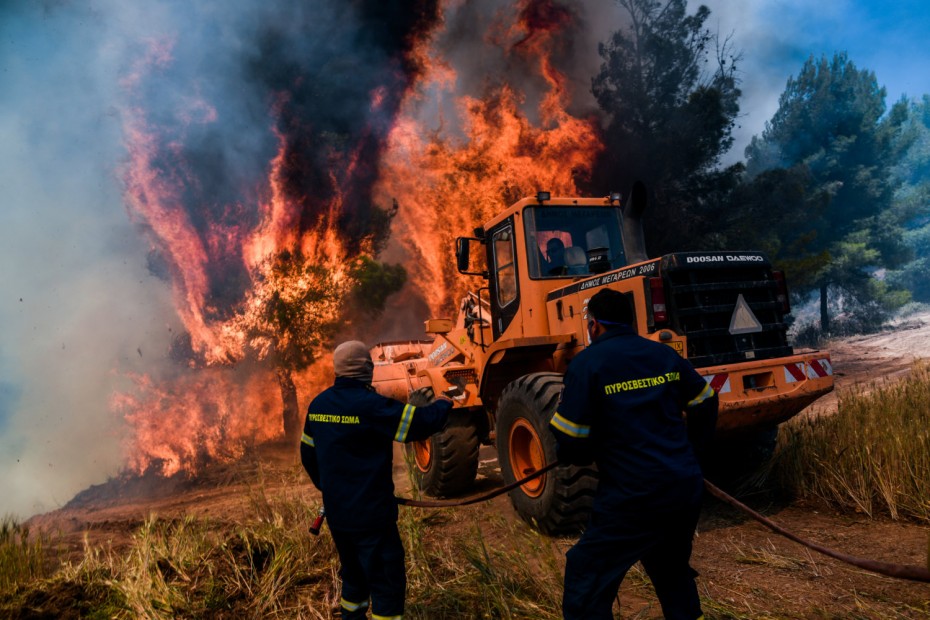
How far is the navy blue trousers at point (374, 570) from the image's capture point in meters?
3.12

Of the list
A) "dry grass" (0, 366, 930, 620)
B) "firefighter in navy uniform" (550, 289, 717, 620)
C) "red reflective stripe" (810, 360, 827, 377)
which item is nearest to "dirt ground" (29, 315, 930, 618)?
"dry grass" (0, 366, 930, 620)

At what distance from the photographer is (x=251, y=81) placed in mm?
17391

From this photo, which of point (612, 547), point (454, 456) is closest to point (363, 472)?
point (612, 547)

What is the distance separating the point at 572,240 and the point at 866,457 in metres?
3.43

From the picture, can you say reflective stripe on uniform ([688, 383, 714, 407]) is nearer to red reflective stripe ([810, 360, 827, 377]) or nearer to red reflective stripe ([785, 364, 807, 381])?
red reflective stripe ([785, 364, 807, 381])

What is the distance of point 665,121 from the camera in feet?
62.3

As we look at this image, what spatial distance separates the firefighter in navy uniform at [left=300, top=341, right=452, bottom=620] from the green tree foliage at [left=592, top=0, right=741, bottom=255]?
53.2ft

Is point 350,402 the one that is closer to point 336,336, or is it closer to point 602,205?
point 602,205

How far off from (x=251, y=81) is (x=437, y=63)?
5.90m

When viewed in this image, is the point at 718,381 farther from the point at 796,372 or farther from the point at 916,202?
the point at 916,202

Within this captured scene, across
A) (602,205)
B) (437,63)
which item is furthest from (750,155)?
(602,205)

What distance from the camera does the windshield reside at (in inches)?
250

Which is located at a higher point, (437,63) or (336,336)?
(437,63)

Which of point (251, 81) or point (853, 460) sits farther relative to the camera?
point (251, 81)
